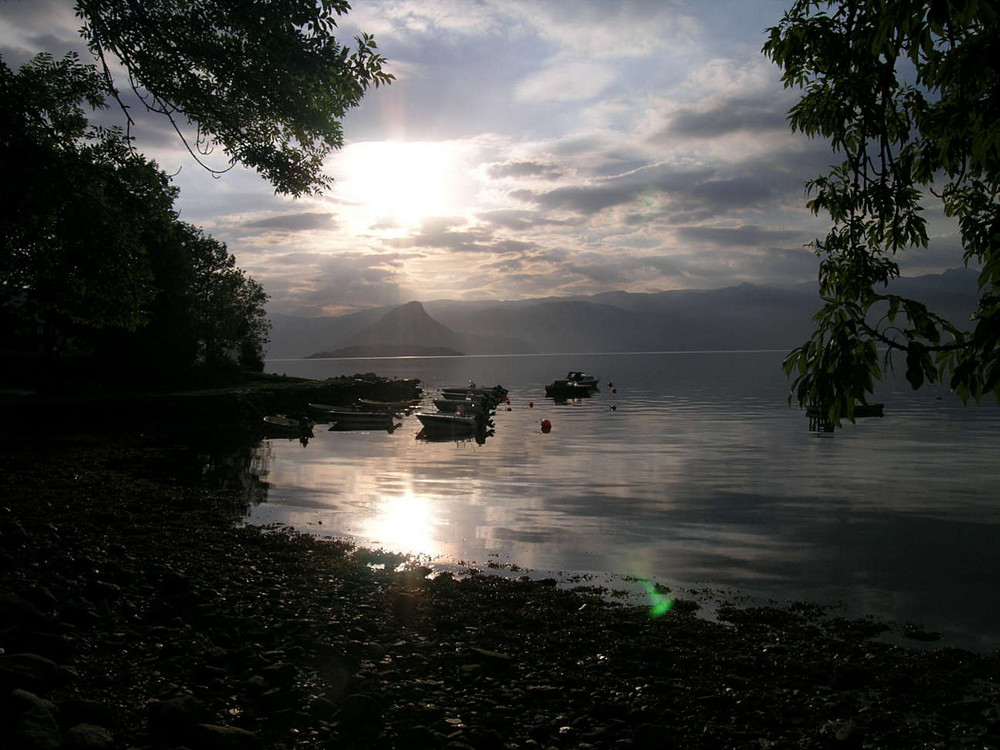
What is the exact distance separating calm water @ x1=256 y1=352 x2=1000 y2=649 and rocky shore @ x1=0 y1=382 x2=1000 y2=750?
10.2 feet

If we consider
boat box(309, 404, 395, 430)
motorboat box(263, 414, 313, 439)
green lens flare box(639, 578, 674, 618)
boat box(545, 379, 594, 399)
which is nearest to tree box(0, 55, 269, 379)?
green lens flare box(639, 578, 674, 618)

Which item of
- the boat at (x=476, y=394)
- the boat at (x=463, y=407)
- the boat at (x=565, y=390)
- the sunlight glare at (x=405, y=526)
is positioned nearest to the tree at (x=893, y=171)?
the sunlight glare at (x=405, y=526)

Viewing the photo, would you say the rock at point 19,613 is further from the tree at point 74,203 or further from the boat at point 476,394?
the boat at point 476,394

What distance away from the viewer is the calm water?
1677 cm

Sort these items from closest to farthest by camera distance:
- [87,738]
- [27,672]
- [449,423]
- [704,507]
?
[87,738], [27,672], [704,507], [449,423]

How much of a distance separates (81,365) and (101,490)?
52006 millimetres

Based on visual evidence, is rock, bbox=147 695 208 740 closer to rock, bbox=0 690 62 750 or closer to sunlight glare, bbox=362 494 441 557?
rock, bbox=0 690 62 750

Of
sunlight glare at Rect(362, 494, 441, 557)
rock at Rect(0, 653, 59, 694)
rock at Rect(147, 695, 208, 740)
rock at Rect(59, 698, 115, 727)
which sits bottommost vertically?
sunlight glare at Rect(362, 494, 441, 557)

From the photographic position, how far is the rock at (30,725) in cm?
580

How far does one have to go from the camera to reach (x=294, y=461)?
38.9 meters

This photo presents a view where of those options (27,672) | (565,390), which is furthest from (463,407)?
(27,672)

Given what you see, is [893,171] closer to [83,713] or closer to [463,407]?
[83,713]

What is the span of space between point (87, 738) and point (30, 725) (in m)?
0.51

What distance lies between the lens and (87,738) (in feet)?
20.4
